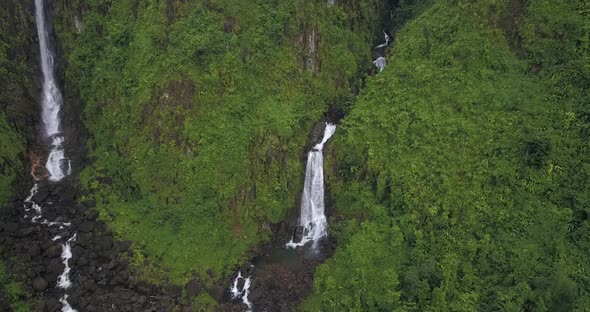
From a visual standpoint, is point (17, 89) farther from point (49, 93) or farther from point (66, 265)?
point (66, 265)

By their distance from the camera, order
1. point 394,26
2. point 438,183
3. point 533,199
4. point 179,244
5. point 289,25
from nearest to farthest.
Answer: point 533,199, point 438,183, point 179,244, point 289,25, point 394,26

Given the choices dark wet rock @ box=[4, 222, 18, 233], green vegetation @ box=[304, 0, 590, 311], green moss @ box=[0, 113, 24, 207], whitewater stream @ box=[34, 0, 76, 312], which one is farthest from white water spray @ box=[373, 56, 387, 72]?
dark wet rock @ box=[4, 222, 18, 233]

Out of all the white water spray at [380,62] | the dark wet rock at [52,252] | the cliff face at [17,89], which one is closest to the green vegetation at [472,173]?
the white water spray at [380,62]

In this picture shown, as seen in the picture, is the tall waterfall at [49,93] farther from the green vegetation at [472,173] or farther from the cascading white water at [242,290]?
the green vegetation at [472,173]

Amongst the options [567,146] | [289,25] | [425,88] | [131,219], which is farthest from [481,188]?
[131,219]

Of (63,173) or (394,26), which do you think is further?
(394,26)

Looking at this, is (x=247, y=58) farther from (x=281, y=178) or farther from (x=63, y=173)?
(x=63, y=173)

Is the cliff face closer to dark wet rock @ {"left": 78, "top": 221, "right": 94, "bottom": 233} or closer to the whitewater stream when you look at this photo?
the whitewater stream
